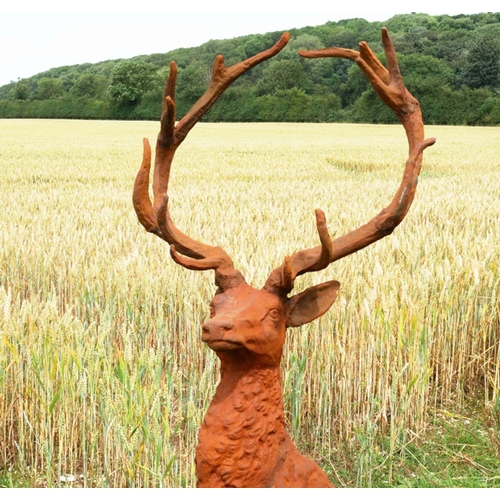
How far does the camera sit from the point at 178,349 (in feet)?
13.0

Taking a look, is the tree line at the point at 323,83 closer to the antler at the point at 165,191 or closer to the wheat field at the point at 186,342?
the wheat field at the point at 186,342

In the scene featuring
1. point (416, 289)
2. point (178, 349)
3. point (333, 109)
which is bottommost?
point (178, 349)

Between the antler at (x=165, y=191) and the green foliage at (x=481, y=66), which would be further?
the green foliage at (x=481, y=66)

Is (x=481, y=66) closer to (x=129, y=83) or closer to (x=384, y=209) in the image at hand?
(x=129, y=83)

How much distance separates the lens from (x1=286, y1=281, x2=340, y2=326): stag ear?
1819 millimetres

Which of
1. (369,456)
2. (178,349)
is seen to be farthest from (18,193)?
(369,456)

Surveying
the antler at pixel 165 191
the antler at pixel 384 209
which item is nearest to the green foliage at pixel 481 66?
the antler at pixel 384 209

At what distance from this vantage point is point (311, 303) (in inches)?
72.5

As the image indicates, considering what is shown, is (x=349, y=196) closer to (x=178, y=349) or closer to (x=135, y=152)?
(x=178, y=349)

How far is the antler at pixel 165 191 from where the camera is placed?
1.86 metres

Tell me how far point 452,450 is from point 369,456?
0.56 metres

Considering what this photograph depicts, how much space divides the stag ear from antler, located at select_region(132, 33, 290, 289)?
178 millimetres

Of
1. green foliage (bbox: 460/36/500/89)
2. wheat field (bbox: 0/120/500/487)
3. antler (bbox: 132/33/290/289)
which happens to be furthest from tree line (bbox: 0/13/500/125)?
antler (bbox: 132/33/290/289)

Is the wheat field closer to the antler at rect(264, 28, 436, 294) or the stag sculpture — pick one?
the stag sculpture
